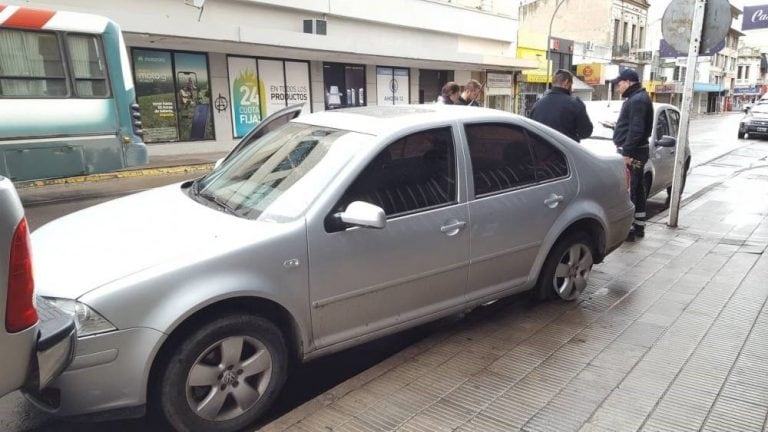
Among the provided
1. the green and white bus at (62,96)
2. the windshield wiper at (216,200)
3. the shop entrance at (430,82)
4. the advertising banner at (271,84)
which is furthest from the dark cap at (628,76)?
the shop entrance at (430,82)

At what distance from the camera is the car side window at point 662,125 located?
26.3 ft

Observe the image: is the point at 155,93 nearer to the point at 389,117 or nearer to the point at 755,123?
the point at 389,117

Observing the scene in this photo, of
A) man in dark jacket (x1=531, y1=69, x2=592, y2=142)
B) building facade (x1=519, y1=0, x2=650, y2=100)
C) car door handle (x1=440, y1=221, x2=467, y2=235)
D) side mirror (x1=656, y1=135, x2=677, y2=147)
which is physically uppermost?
building facade (x1=519, y1=0, x2=650, y2=100)

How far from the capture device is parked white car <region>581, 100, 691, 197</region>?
762cm

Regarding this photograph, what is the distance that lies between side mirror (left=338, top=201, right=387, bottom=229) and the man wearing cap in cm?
427

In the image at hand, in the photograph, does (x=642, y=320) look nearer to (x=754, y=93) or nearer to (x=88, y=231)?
(x=88, y=231)

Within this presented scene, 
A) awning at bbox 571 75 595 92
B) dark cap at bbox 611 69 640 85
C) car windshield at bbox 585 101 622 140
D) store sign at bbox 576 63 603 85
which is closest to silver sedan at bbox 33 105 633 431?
dark cap at bbox 611 69 640 85

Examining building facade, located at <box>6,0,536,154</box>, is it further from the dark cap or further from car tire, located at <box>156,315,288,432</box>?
car tire, located at <box>156,315,288,432</box>

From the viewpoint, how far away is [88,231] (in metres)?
2.96

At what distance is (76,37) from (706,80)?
72.4 meters

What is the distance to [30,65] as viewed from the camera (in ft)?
27.2

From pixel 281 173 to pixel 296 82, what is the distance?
1856 cm

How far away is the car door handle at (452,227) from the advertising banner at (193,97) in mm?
16048

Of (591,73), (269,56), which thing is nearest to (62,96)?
(269,56)
